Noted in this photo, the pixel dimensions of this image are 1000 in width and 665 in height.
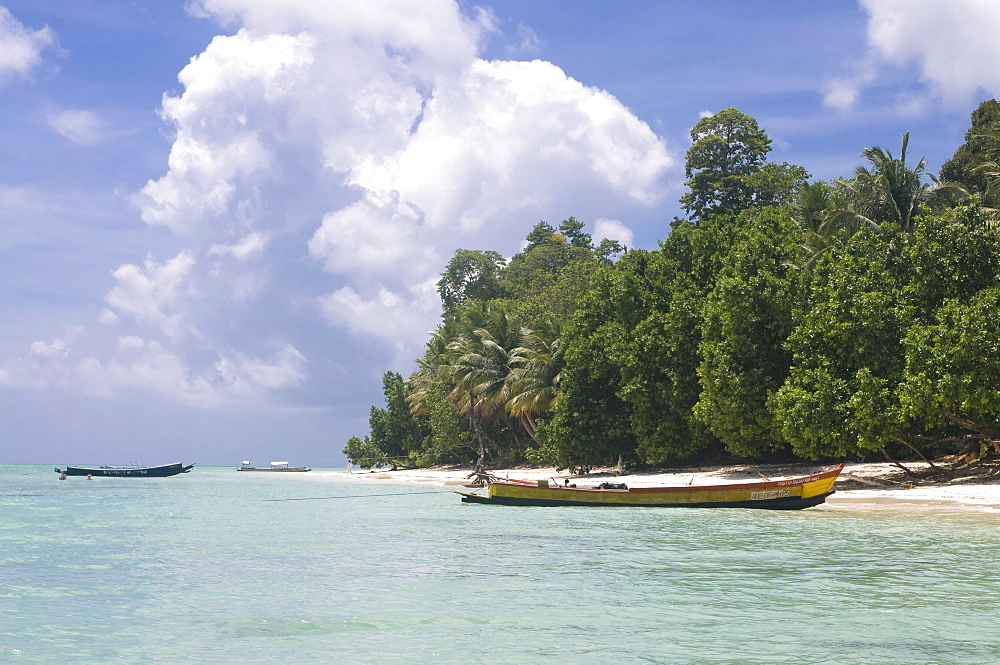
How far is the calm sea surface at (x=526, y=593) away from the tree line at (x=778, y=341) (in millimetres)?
3864

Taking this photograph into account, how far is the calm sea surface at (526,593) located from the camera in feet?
28.3

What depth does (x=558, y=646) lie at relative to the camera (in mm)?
8609

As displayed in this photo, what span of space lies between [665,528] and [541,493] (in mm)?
6066

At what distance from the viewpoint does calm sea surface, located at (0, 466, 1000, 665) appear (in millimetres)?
8617

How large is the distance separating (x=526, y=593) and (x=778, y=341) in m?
19.8

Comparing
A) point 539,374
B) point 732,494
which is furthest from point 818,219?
point 732,494

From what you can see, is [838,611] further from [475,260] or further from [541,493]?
[475,260]

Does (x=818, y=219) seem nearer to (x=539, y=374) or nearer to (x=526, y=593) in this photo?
(x=539, y=374)

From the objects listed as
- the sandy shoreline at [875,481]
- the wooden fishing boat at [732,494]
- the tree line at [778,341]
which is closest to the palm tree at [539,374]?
the tree line at [778,341]

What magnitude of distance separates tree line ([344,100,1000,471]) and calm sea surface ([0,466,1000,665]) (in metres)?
3.86

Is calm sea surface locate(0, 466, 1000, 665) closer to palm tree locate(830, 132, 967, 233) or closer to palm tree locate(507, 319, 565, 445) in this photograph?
palm tree locate(830, 132, 967, 233)

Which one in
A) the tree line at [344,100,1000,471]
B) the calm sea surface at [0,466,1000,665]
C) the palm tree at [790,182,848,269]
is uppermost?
the palm tree at [790,182,848,269]

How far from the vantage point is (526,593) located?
38.1 feet

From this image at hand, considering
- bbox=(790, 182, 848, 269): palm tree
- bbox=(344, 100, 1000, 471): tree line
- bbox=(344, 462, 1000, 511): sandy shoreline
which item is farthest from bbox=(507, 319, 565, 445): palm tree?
bbox=(790, 182, 848, 269): palm tree
